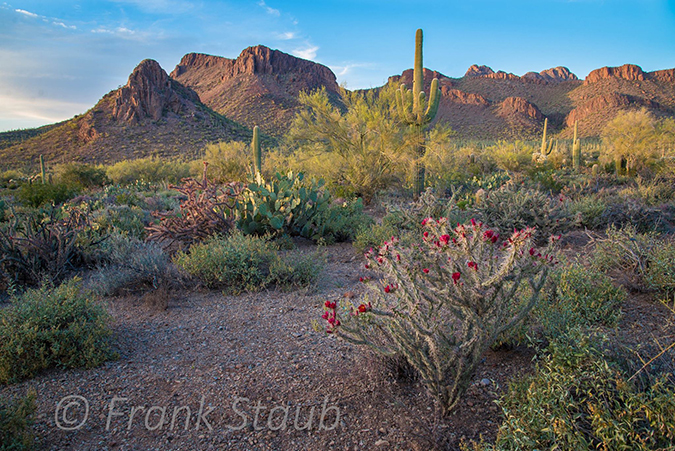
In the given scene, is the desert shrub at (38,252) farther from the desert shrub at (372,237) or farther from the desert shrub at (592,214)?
the desert shrub at (592,214)

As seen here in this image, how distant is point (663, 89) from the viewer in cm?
5319

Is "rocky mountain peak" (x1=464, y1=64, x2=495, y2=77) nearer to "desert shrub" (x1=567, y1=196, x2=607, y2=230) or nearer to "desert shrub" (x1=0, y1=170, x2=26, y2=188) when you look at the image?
"desert shrub" (x1=0, y1=170, x2=26, y2=188)

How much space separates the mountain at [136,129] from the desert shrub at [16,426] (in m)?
31.6

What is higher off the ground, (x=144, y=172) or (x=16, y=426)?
(x=144, y=172)

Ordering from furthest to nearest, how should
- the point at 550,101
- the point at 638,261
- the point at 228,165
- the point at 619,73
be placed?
the point at 550,101 < the point at 619,73 < the point at 228,165 < the point at 638,261

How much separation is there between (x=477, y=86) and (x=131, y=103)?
172 ft

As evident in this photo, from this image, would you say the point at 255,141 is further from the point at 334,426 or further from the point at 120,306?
the point at 334,426

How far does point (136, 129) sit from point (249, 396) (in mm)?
39638

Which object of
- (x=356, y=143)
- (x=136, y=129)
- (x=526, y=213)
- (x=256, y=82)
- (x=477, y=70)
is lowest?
(x=526, y=213)

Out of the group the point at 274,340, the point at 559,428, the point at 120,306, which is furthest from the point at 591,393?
the point at 120,306

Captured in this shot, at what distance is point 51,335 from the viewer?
3.36 metres

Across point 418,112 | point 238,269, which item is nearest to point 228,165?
point 418,112

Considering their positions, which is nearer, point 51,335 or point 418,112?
point 51,335

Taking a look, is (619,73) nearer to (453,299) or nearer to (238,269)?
(238,269)
